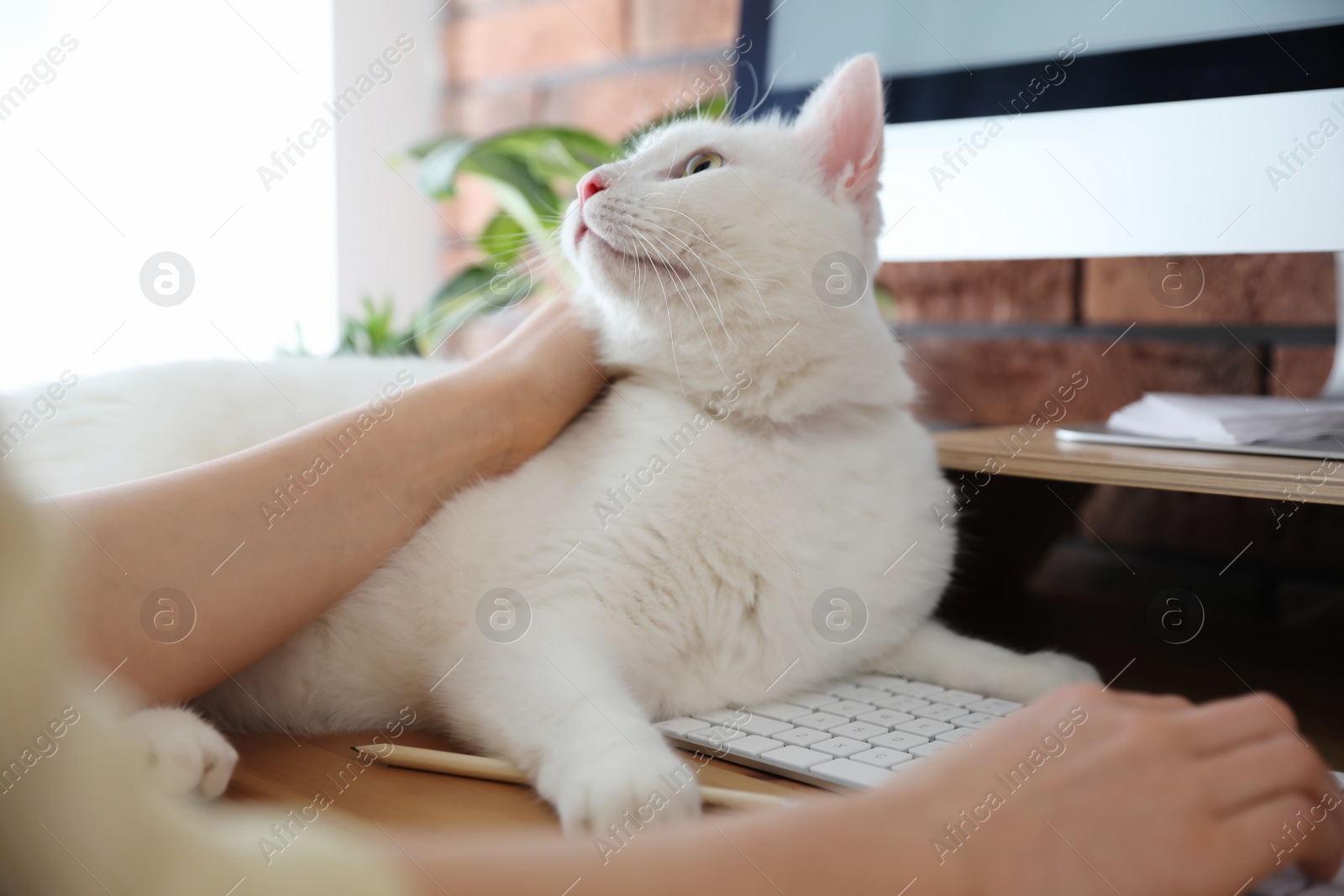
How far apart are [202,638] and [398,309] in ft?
6.25

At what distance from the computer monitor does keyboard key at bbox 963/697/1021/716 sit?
1.67ft

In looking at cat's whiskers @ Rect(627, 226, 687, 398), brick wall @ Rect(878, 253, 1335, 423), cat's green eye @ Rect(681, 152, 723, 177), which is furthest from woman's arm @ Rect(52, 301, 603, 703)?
brick wall @ Rect(878, 253, 1335, 423)

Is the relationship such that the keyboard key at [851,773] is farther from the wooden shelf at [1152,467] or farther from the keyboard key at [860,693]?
the wooden shelf at [1152,467]

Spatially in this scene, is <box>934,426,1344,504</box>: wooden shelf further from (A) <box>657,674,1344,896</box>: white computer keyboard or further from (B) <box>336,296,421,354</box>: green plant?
(B) <box>336,296,421,354</box>: green plant

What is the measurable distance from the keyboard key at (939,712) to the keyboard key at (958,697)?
0.04ft

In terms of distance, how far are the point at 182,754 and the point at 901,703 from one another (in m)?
0.56

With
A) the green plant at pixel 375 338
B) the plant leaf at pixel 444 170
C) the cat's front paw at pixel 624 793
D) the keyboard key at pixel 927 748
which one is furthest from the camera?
the green plant at pixel 375 338

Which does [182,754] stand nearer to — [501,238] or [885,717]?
[885,717]

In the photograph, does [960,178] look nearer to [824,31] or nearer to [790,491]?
[824,31]

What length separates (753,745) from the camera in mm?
688

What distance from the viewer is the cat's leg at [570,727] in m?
0.56

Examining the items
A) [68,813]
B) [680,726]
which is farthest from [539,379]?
[68,813]

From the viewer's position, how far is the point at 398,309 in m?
2.46

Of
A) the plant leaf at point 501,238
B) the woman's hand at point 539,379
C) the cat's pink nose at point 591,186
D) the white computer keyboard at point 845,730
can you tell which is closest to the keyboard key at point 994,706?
the white computer keyboard at point 845,730
